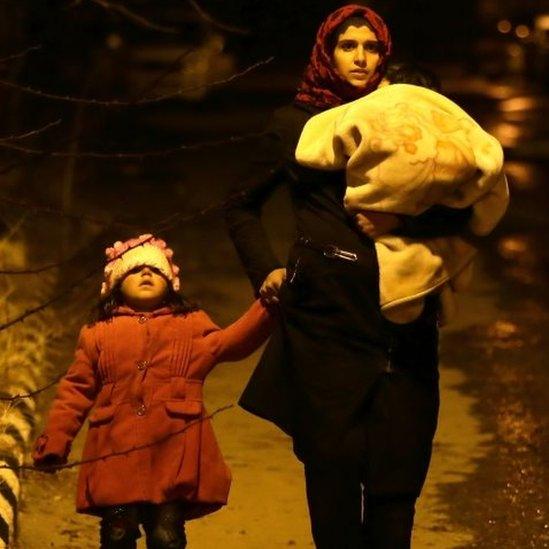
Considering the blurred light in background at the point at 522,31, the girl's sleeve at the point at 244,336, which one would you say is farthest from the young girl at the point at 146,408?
the blurred light in background at the point at 522,31

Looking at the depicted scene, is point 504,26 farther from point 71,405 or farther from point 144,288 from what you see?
point 71,405

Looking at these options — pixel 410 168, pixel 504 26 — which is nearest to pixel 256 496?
pixel 410 168

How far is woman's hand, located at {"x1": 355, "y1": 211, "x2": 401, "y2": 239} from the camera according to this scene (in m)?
5.05

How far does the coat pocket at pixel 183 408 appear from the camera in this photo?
5559 mm

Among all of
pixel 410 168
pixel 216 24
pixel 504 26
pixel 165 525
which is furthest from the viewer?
pixel 504 26

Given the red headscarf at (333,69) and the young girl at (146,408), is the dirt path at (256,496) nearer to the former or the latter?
the young girl at (146,408)

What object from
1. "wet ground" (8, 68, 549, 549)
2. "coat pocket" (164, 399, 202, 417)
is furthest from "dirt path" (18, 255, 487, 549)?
"coat pocket" (164, 399, 202, 417)

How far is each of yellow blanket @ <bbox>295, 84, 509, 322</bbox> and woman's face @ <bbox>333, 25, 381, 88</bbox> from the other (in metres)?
0.14

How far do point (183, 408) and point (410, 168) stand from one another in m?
1.11

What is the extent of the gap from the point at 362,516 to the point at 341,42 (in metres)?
1.43

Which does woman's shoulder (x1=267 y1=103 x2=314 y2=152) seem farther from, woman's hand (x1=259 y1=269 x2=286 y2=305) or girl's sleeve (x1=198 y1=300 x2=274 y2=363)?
Result: girl's sleeve (x1=198 y1=300 x2=274 y2=363)

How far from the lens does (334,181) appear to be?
5.21 meters

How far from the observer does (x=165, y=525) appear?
5.53 metres

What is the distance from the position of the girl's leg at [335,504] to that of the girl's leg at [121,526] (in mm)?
547
